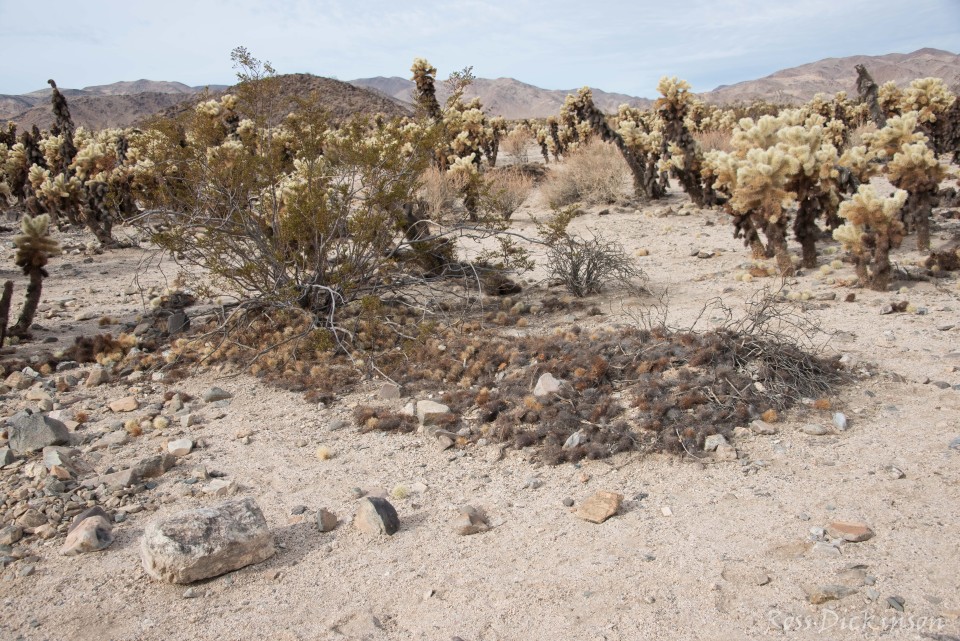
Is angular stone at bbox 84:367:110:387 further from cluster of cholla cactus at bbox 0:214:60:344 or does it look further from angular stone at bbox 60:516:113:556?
angular stone at bbox 60:516:113:556

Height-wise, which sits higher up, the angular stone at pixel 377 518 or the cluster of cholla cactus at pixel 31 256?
the cluster of cholla cactus at pixel 31 256

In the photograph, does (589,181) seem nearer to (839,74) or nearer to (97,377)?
(97,377)

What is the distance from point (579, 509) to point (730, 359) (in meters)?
1.69

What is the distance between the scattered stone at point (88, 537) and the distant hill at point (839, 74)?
256 ft

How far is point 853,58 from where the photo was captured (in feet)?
348

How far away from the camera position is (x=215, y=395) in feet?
16.7

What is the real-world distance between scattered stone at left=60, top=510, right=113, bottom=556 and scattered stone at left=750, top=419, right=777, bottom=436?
3533 millimetres

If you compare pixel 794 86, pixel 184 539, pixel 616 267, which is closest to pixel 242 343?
pixel 184 539

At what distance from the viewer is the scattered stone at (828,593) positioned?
249cm

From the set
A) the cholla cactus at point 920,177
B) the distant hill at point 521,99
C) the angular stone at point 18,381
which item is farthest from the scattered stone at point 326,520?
the distant hill at point 521,99

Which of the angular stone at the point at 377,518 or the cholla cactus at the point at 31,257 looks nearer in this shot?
the angular stone at the point at 377,518

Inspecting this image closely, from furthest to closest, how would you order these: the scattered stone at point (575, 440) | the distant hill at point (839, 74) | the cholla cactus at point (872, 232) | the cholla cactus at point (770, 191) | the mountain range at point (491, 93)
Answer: the distant hill at point (839, 74)
the mountain range at point (491, 93)
the cholla cactus at point (770, 191)
the cholla cactus at point (872, 232)
the scattered stone at point (575, 440)

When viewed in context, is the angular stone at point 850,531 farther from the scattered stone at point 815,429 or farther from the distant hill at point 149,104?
the distant hill at point 149,104

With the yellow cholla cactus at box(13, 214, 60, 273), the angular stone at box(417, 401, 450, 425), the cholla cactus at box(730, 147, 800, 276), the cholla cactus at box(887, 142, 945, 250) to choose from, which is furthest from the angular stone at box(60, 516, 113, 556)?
the cholla cactus at box(887, 142, 945, 250)
